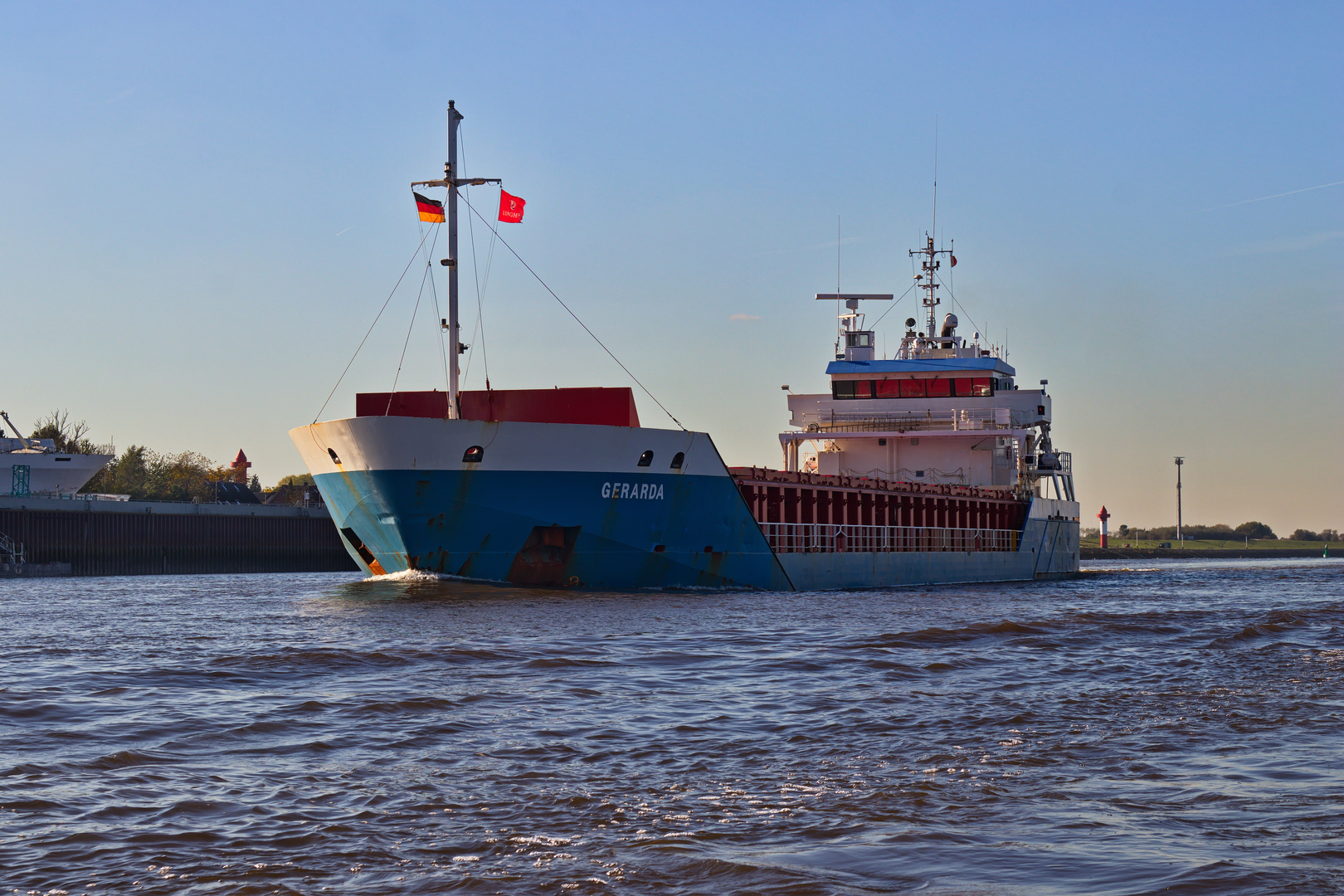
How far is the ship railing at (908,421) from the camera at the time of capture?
3950 centimetres

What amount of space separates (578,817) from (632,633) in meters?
9.06

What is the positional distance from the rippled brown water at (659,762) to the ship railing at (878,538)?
13.0 metres

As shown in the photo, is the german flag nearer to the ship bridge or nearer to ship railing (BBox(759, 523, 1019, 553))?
ship railing (BBox(759, 523, 1019, 553))

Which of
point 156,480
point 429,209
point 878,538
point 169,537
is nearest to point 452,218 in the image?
point 429,209

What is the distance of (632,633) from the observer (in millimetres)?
15070

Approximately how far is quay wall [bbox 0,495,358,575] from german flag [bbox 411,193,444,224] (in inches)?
1024

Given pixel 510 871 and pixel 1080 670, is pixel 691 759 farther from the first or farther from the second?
pixel 1080 670

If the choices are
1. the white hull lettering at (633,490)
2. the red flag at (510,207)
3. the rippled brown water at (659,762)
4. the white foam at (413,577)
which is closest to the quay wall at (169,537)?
the white foam at (413,577)

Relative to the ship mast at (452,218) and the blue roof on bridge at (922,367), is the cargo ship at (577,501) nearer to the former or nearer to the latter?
the ship mast at (452,218)

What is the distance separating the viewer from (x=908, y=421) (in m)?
39.8

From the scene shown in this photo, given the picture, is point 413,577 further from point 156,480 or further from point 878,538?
point 156,480

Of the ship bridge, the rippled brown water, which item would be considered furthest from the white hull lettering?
the ship bridge

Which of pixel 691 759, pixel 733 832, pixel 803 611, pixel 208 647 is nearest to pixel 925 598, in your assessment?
pixel 803 611

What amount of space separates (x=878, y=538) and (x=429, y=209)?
15499 millimetres
